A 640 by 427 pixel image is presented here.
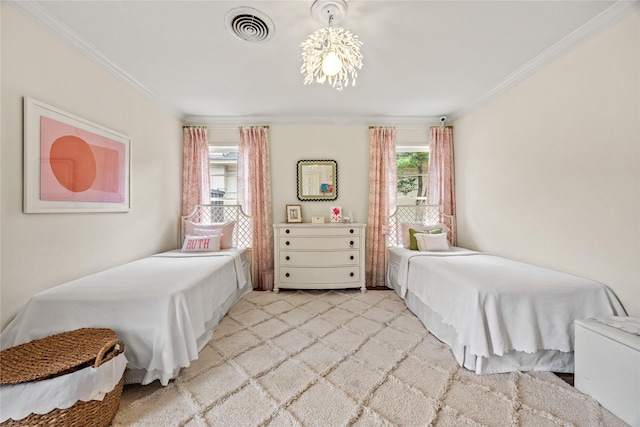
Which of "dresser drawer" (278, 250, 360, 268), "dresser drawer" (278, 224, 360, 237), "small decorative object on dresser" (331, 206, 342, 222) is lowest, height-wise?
"dresser drawer" (278, 250, 360, 268)

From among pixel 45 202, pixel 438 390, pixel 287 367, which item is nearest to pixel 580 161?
pixel 438 390

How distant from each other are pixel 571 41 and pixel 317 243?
3.13 meters

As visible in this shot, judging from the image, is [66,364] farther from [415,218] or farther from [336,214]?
[415,218]

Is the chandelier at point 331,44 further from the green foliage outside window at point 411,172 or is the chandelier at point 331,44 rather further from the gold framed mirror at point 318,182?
the green foliage outside window at point 411,172

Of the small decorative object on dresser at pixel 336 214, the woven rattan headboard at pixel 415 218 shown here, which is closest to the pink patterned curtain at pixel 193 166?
the small decorative object on dresser at pixel 336 214

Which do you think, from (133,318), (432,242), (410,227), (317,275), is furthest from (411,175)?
(133,318)

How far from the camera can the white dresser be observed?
11.4 feet

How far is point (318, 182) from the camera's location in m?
3.93

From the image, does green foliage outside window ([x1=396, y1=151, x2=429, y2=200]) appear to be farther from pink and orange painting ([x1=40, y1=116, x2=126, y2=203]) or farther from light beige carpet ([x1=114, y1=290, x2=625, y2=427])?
pink and orange painting ([x1=40, y1=116, x2=126, y2=203])

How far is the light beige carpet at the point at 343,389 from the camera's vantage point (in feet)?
4.65

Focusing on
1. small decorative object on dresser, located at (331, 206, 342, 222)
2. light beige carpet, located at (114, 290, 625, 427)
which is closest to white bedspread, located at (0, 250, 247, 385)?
light beige carpet, located at (114, 290, 625, 427)

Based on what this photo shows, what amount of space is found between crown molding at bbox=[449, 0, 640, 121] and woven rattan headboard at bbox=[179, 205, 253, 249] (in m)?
3.60

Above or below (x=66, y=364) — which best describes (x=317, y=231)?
above

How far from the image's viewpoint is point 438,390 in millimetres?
1637
